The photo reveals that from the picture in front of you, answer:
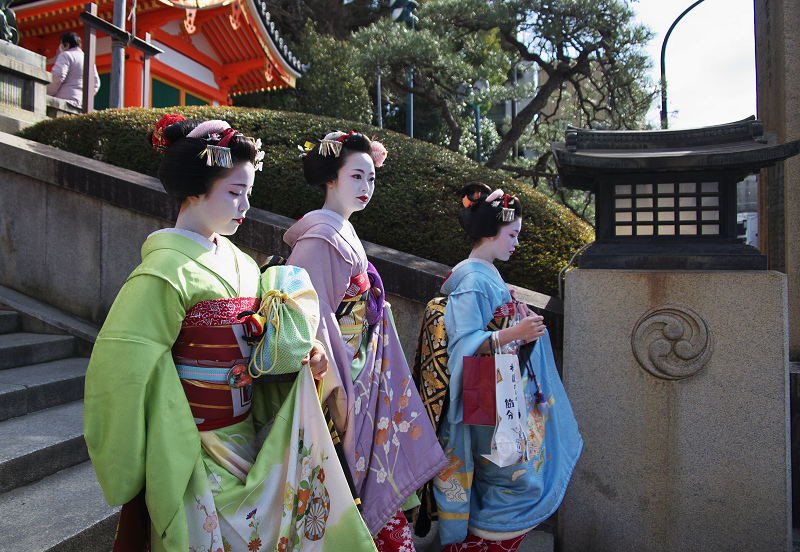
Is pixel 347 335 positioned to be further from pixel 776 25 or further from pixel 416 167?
pixel 776 25

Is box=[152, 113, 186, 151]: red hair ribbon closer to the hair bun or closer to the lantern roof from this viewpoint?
the hair bun

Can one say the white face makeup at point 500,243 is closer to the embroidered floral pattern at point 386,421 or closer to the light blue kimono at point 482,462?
the light blue kimono at point 482,462

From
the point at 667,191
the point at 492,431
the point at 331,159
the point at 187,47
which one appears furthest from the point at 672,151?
the point at 187,47

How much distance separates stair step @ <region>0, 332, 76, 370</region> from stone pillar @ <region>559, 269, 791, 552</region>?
3.73m

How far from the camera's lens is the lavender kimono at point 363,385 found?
2473 mm

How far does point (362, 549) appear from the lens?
6.60 feet

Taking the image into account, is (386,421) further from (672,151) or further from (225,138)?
Result: (672,151)

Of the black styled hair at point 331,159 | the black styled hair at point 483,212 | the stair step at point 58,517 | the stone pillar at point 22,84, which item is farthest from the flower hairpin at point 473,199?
the stone pillar at point 22,84

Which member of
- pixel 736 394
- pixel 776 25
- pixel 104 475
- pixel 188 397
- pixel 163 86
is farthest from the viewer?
pixel 163 86

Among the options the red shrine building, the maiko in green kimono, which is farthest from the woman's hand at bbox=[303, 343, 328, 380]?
the red shrine building

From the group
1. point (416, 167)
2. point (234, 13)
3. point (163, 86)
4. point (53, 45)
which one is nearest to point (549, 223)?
point (416, 167)

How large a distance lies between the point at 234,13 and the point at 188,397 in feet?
42.3

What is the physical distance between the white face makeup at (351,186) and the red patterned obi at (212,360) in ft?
2.83

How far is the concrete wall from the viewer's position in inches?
178
